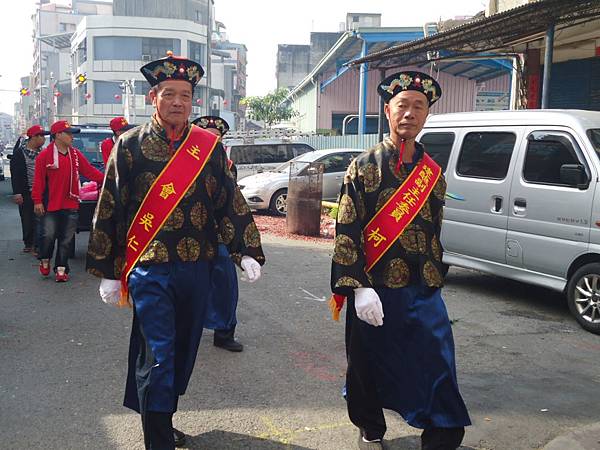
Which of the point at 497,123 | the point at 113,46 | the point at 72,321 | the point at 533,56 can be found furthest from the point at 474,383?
the point at 113,46

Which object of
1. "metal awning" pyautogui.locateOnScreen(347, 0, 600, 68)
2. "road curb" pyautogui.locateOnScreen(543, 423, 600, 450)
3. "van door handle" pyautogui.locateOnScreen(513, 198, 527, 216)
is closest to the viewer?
"road curb" pyautogui.locateOnScreen(543, 423, 600, 450)

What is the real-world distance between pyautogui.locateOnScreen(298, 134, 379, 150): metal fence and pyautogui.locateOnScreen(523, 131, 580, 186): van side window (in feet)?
36.7

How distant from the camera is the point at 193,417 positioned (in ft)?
13.3

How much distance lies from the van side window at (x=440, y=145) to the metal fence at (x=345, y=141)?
9.99m

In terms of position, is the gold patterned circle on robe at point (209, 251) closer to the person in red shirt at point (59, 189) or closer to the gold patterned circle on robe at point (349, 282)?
the gold patterned circle on robe at point (349, 282)

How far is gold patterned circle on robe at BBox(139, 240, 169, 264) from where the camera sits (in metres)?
3.24

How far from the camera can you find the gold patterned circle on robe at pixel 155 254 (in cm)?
324

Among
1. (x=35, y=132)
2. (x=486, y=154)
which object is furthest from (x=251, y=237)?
(x=35, y=132)

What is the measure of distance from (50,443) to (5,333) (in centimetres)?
242

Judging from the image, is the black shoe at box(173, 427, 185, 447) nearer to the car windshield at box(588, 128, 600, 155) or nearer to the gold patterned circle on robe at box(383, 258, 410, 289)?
the gold patterned circle on robe at box(383, 258, 410, 289)

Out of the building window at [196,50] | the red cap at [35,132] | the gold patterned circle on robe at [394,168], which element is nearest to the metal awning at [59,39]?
the building window at [196,50]

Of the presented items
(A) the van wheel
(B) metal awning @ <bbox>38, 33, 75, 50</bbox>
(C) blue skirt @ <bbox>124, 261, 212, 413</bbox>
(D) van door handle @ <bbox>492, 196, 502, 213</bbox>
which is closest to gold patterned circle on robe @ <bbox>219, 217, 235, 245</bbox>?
(C) blue skirt @ <bbox>124, 261, 212, 413</bbox>

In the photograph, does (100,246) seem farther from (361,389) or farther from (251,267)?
(361,389)

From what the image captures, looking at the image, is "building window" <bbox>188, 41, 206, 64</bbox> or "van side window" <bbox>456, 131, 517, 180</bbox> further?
"building window" <bbox>188, 41, 206, 64</bbox>
